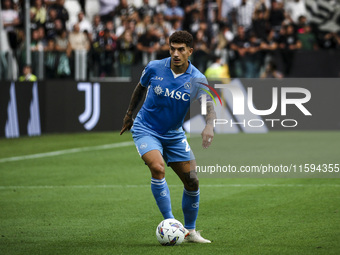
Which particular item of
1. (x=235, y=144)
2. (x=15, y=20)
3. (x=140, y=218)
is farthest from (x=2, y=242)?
(x=15, y=20)

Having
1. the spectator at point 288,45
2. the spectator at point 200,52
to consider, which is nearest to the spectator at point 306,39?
the spectator at point 288,45

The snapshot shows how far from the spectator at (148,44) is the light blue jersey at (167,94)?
47.8 ft

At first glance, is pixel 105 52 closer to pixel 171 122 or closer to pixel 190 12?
pixel 190 12

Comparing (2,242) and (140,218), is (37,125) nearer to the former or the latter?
(140,218)

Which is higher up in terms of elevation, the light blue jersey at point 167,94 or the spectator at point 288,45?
the light blue jersey at point 167,94

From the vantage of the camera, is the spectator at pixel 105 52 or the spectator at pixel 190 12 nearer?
the spectator at pixel 105 52

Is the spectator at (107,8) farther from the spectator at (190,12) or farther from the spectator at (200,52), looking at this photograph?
the spectator at (200,52)

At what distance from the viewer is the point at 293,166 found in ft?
51.4

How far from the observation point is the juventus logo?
70.1ft

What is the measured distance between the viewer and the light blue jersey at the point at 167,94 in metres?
8.09

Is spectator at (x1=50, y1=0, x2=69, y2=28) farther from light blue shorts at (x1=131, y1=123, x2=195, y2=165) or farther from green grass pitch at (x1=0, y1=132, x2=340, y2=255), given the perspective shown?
light blue shorts at (x1=131, y1=123, x2=195, y2=165)

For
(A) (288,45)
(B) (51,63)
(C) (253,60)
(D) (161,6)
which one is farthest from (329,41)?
(B) (51,63)

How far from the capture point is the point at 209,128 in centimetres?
787

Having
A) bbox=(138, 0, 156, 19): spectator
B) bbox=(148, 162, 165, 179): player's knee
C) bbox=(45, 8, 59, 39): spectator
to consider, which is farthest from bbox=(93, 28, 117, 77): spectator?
bbox=(148, 162, 165, 179): player's knee
